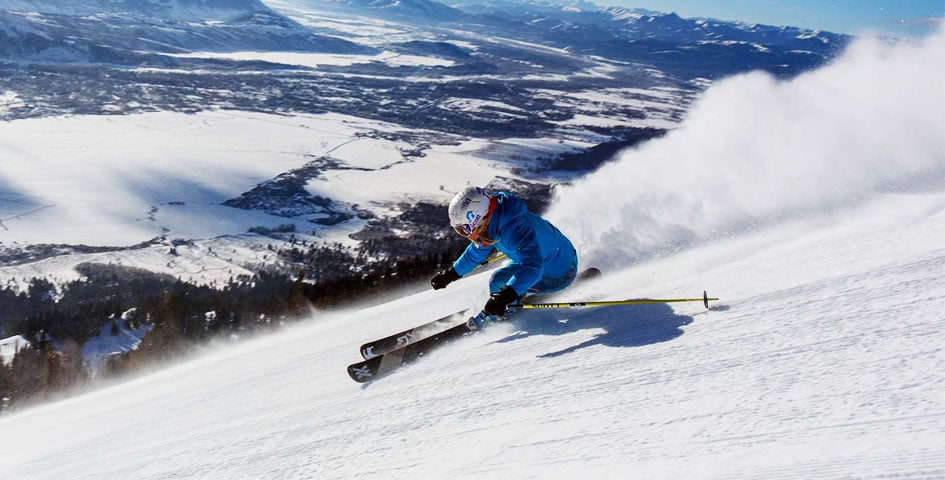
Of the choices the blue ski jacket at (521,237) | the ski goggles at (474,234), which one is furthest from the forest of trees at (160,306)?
the blue ski jacket at (521,237)

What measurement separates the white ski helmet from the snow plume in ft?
8.37

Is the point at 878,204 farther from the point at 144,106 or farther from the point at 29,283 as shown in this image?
the point at 144,106

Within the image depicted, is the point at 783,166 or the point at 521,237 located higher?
the point at 783,166

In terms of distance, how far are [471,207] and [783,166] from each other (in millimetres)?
5922

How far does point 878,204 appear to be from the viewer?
6309 mm

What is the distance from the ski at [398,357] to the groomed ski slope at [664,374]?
0.52 feet

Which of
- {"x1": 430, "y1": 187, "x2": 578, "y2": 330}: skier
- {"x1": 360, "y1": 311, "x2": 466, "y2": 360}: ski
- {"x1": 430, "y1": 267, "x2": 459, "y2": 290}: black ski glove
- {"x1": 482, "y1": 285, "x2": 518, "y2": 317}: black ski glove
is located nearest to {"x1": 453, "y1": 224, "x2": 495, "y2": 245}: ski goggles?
{"x1": 430, "y1": 187, "x2": 578, "y2": 330}: skier

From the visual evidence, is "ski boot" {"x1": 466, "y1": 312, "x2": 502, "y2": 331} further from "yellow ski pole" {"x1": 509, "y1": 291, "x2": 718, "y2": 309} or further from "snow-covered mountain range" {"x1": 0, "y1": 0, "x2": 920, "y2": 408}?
"snow-covered mountain range" {"x1": 0, "y1": 0, "x2": 920, "y2": 408}

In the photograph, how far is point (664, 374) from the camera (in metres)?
3.77

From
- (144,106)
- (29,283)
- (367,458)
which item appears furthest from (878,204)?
(144,106)

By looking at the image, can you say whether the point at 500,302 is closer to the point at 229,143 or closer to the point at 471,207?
the point at 471,207

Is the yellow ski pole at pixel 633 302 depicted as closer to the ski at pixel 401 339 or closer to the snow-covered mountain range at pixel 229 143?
the ski at pixel 401 339

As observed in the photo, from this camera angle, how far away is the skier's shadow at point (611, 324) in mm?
4609

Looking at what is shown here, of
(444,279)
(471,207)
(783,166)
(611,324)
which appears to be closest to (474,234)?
(471,207)
